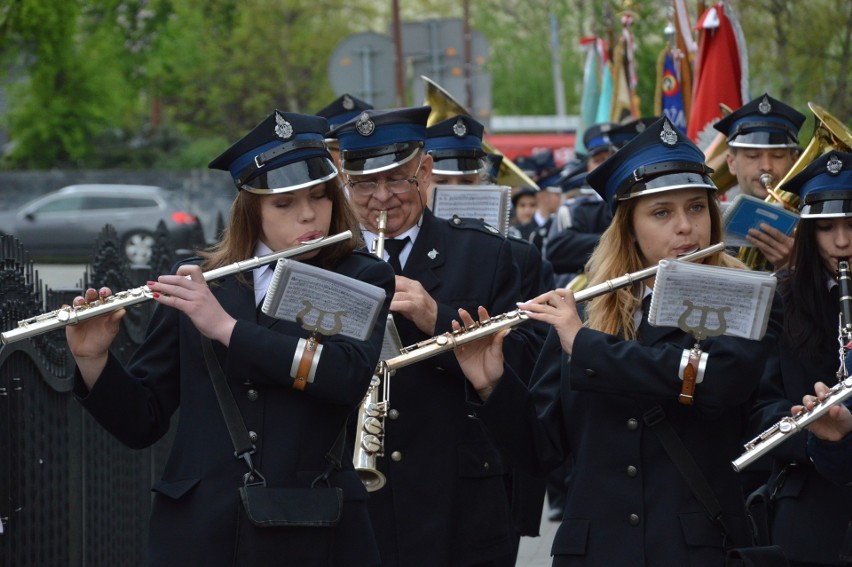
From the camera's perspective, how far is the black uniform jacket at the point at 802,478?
493cm

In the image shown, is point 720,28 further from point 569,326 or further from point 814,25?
point 814,25

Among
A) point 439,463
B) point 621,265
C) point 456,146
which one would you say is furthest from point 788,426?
point 456,146

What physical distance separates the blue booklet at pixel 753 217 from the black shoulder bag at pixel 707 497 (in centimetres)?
161

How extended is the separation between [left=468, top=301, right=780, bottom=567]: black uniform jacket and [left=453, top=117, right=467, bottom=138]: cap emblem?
2942mm

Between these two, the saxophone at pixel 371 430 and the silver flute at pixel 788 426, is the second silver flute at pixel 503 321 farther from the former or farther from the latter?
the silver flute at pixel 788 426

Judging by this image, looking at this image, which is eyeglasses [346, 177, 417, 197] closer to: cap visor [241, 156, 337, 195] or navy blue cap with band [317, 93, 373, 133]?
cap visor [241, 156, 337, 195]

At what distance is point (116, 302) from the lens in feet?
14.3

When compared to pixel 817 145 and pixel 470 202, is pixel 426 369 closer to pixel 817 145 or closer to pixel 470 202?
pixel 470 202

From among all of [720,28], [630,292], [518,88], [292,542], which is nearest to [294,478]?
[292,542]

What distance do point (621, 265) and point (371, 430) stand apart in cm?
108

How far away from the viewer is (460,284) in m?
5.78

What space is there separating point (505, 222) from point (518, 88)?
144 ft

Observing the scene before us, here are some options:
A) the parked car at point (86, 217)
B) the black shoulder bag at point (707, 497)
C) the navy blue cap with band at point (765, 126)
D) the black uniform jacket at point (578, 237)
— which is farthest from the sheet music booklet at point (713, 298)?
the parked car at point (86, 217)

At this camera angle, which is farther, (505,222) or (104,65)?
(104,65)
